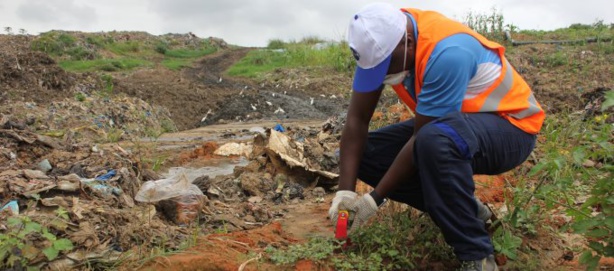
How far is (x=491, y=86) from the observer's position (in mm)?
2486

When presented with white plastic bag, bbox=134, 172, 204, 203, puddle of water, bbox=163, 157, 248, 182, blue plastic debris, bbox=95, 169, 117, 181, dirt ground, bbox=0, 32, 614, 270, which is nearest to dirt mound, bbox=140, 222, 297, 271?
dirt ground, bbox=0, 32, 614, 270

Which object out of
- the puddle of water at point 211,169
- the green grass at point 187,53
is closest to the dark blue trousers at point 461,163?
the puddle of water at point 211,169

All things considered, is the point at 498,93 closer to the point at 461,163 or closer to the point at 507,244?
the point at 461,163

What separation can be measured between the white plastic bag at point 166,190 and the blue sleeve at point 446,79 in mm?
1705

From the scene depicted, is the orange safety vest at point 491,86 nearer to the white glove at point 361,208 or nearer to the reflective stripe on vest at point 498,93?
the reflective stripe on vest at point 498,93

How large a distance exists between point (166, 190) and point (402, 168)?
5.37 feet

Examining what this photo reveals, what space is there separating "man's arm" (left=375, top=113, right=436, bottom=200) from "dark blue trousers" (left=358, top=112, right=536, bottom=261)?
54mm

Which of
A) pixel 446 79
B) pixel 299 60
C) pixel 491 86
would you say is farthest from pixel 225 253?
pixel 299 60

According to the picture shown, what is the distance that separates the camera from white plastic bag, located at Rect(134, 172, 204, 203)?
→ 350 centimetres

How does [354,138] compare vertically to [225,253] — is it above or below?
above

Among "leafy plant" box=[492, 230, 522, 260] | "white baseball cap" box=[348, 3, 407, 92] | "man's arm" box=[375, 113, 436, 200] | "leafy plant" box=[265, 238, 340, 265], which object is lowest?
"leafy plant" box=[265, 238, 340, 265]

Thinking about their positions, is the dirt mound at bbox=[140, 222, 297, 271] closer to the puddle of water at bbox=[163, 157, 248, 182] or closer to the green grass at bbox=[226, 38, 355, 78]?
the puddle of water at bbox=[163, 157, 248, 182]

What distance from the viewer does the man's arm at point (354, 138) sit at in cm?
280

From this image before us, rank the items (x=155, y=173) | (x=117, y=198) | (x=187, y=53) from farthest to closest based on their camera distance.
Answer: (x=187, y=53)
(x=155, y=173)
(x=117, y=198)
